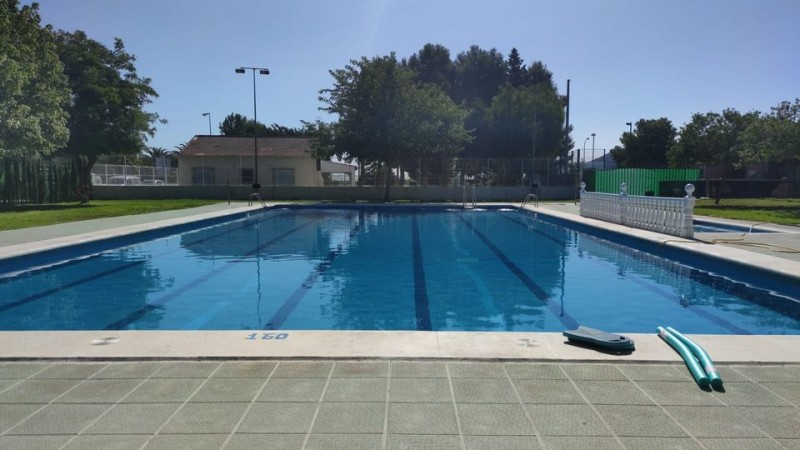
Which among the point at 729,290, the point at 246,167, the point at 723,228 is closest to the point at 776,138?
the point at 723,228

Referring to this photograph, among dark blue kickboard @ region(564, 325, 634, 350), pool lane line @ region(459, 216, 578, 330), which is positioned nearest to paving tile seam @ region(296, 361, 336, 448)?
dark blue kickboard @ region(564, 325, 634, 350)

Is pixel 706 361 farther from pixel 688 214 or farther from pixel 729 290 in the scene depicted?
pixel 688 214

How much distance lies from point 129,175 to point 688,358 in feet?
129

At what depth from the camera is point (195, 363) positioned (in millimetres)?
4105

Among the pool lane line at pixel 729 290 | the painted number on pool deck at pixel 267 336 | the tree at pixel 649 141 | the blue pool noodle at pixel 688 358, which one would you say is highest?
the tree at pixel 649 141

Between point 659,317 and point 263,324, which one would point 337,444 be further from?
point 659,317

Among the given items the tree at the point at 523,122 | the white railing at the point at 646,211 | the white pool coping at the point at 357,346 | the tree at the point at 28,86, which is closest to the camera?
the white pool coping at the point at 357,346

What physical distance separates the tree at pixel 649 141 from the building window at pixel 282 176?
38590 mm

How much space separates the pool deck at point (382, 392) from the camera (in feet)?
9.69

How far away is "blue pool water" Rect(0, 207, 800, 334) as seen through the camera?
21.7 ft

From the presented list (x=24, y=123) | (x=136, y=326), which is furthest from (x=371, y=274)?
(x=24, y=123)

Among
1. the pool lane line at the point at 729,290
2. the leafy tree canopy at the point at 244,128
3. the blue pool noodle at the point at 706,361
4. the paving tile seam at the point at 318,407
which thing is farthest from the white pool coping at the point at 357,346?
the leafy tree canopy at the point at 244,128

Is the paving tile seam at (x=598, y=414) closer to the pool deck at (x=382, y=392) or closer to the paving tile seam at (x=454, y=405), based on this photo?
the pool deck at (x=382, y=392)

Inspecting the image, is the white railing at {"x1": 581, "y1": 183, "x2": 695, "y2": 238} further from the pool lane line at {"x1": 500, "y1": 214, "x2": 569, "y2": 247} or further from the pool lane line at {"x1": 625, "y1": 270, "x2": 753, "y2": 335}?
the pool lane line at {"x1": 625, "y1": 270, "x2": 753, "y2": 335}
